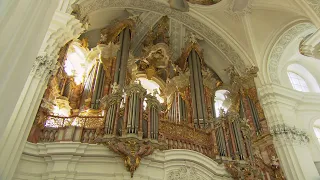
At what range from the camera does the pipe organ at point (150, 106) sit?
260 inches

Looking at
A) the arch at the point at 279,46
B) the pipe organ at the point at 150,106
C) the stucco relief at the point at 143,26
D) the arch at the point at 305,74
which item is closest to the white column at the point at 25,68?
the pipe organ at the point at 150,106

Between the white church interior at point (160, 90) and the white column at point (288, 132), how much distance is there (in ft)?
0.13

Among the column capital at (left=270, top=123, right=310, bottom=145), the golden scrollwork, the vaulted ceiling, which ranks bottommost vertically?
the golden scrollwork

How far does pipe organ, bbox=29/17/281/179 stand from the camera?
6.61 meters

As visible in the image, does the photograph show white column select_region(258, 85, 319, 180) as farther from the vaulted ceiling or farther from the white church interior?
the vaulted ceiling

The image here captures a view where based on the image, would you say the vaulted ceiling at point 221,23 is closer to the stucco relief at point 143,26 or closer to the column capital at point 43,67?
the stucco relief at point 143,26

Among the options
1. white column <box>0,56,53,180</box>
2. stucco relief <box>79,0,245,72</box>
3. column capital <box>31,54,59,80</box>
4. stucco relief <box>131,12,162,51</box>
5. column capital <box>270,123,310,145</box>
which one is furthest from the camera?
stucco relief <box>131,12,162,51</box>

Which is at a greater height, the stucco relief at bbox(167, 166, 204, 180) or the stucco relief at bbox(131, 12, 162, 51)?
the stucco relief at bbox(131, 12, 162, 51)

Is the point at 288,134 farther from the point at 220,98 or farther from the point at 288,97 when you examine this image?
the point at 220,98

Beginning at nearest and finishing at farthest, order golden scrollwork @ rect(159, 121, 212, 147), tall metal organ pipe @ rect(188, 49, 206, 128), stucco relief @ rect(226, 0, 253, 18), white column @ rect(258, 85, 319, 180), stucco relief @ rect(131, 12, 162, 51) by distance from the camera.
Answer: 1. golden scrollwork @ rect(159, 121, 212, 147)
2. white column @ rect(258, 85, 319, 180)
3. tall metal organ pipe @ rect(188, 49, 206, 128)
4. stucco relief @ rect(226, 0, 253, 18)
5. stucco relief @ rect(131, 12, 162, 51)

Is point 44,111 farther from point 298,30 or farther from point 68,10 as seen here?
point 298,30

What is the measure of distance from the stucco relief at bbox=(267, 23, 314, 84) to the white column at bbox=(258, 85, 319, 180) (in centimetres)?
85

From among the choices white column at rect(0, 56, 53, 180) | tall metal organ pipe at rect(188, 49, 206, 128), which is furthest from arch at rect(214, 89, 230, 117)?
white column at rect(0, 56, 53, 180)

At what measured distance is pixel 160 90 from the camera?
1200 centimetres
